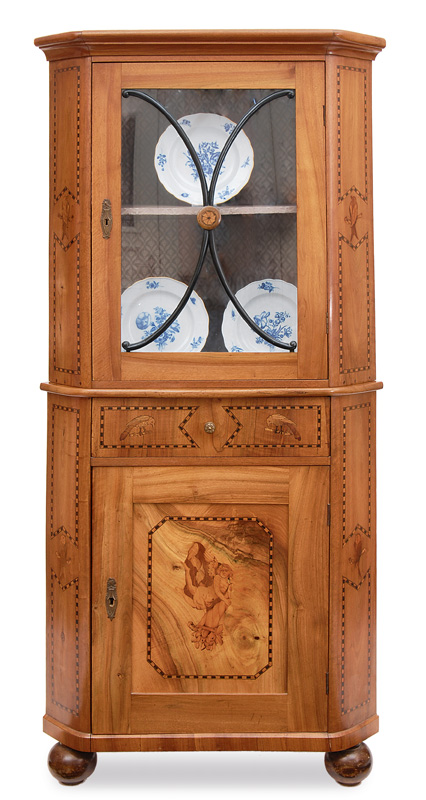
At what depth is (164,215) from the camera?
395 centimetres

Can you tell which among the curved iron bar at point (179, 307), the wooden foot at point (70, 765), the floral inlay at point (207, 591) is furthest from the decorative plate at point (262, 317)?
the wooden foot at point (70, 765)

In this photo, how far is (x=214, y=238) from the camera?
3947 mm

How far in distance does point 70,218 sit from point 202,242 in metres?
0.41

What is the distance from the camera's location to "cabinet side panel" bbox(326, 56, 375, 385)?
12.7ft

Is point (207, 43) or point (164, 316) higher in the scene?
point (207, 43)

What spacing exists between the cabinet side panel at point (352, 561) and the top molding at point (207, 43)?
3.45 ft

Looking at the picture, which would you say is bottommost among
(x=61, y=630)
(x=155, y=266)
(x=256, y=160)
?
(x=61, y=630)

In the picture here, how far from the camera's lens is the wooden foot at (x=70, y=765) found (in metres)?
4.03

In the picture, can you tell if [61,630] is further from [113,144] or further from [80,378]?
[113,144]

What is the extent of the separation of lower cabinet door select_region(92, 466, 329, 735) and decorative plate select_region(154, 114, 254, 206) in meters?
0.89

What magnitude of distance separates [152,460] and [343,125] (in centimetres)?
116

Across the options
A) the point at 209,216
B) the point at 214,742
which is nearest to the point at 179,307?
the point at 209,216

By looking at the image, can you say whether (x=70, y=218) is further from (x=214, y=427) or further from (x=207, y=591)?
(x=207, y=591)

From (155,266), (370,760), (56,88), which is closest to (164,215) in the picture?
(155,266)
